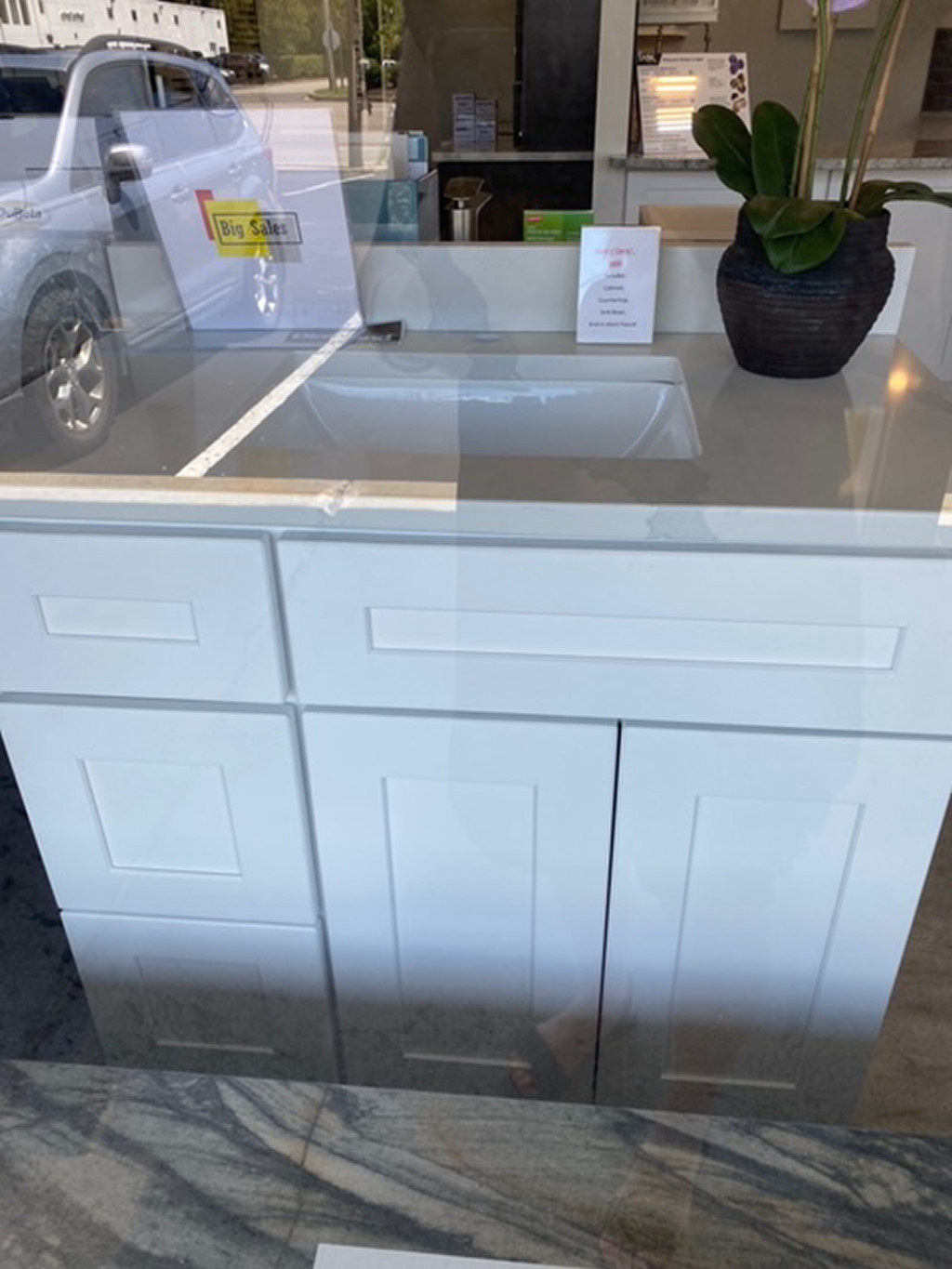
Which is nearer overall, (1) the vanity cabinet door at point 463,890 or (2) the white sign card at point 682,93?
(1) the vanity cabinet door at point 463,890

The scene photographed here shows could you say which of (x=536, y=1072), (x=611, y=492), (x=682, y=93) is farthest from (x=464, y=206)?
(x=536, y=1072)

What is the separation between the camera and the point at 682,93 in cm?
178

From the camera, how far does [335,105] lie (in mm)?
1203

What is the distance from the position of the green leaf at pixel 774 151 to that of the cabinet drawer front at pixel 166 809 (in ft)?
2.35

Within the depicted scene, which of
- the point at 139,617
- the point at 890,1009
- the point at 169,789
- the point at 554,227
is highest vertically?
the point at 554,227

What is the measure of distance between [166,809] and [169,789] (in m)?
0.03

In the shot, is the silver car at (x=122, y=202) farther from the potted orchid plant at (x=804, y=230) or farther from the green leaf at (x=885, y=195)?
the green leaf at (x=885, y=195)

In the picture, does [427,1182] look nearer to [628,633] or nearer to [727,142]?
[628,633]

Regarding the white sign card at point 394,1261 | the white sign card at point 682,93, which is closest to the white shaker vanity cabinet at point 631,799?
the white sign card at point 394,1261

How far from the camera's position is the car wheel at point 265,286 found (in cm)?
117

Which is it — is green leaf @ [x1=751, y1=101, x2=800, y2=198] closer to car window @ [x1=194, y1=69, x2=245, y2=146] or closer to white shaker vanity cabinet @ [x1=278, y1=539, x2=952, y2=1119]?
white shaker vanity cabinet @ [x1=278, y1=539, x2=952, y2=1119]

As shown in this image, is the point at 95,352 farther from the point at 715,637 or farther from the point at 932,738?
the point at 932,738

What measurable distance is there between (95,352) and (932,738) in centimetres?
98

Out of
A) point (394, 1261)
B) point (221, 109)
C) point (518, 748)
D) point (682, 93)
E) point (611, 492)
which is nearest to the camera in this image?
point (394, 1261)
